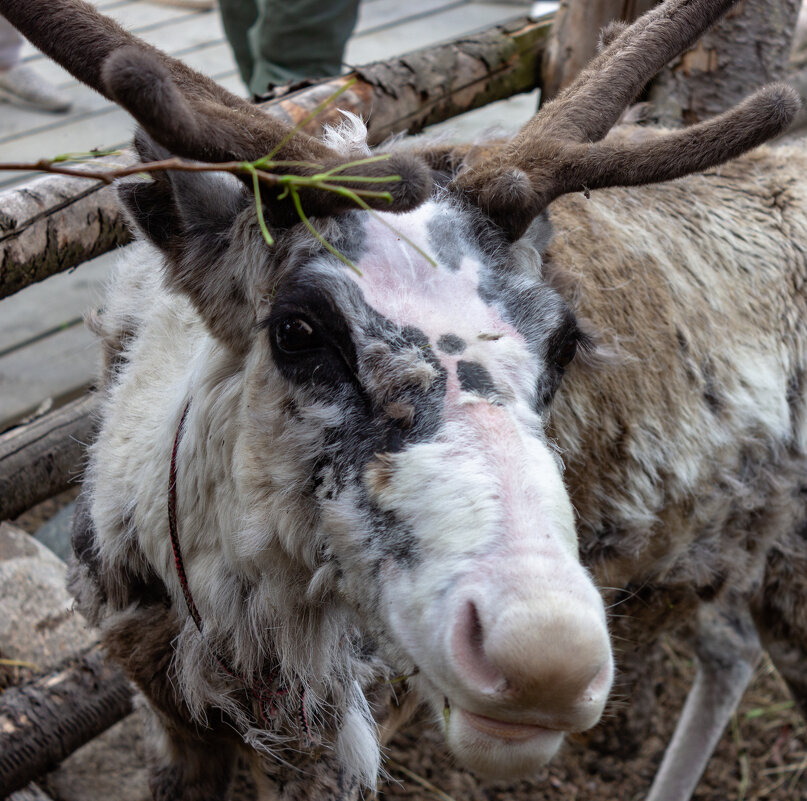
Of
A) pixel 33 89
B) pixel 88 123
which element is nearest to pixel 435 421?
pixel 88 123

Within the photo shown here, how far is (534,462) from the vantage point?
1610mm

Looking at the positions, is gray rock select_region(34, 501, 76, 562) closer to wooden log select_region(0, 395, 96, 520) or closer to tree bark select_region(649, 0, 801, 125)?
wooden log select_region(0, 395, 96, 520)

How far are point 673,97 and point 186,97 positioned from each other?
2.64 metres

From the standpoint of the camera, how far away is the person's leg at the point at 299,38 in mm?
4383

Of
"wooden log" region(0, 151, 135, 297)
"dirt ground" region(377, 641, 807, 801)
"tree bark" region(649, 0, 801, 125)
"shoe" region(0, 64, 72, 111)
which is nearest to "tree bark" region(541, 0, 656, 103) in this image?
"tree bark" region(649, 0, 801, 125)

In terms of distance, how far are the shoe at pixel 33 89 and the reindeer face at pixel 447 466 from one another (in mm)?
5228

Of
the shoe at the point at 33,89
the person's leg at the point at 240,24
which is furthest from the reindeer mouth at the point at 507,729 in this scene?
the shoe at the point at 33,89

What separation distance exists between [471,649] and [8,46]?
214 inches

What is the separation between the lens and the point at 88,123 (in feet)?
20.5

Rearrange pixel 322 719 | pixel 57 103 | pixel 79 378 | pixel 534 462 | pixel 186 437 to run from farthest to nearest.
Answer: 1. pixel 57 103
2. pixel 79 378
3. pixel 322 719
4. pixel 186 437
5. pixel 534 462

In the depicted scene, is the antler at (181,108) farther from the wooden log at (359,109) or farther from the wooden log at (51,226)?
the wooden log at (51,226)

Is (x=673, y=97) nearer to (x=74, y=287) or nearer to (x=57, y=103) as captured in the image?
(x=74, y=287)

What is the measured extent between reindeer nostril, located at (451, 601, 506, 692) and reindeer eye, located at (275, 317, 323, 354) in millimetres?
613

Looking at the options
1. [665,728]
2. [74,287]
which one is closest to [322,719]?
[665,728]
